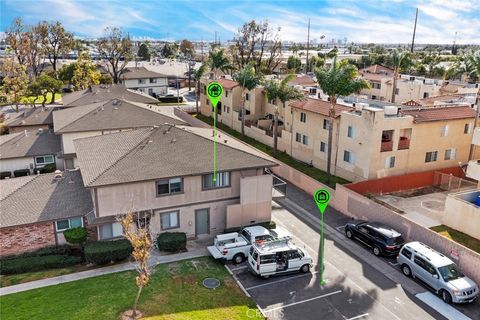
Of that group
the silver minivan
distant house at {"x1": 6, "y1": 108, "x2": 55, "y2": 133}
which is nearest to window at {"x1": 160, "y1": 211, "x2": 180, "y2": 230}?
the silver minivan

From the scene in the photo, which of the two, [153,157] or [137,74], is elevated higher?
[137,74]

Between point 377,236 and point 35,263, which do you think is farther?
A: point 377,236

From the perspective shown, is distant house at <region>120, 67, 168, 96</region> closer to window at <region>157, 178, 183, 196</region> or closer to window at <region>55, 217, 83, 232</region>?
window at <region>157, 178, 183, 196</region>

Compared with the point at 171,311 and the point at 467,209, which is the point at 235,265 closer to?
the point at 171,311

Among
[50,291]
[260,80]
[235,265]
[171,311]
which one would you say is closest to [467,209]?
[235,265]

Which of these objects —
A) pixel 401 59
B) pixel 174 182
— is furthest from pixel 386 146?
pixel 401 59

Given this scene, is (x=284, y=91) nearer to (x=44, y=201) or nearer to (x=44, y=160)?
(x=44, y=160)

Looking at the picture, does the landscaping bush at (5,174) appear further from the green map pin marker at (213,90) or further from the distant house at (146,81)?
the distant house at (146,81)
